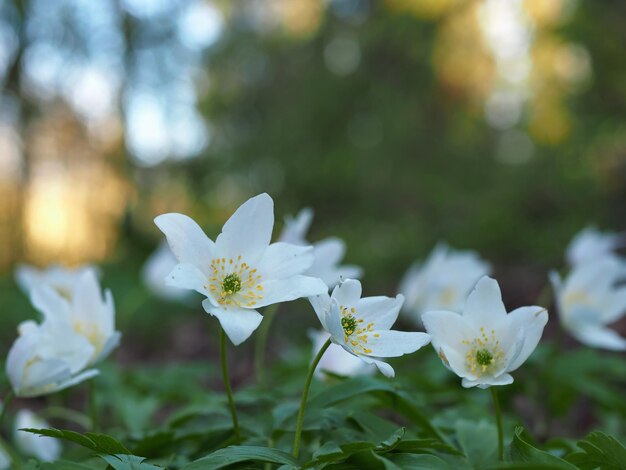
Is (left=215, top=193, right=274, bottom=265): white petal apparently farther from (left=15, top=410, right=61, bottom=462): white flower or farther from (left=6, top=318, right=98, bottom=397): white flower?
(left=15, top=410, right=61, bottom=462): white flower

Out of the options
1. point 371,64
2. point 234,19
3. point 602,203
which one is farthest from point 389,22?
point 234,19

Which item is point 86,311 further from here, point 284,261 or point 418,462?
point 418,462

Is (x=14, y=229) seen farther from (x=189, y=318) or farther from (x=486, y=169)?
(x=486, y=169)

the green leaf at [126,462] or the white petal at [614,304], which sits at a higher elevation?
the green leaf at [126,462]

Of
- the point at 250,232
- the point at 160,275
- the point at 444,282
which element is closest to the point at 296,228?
the point at 250,232

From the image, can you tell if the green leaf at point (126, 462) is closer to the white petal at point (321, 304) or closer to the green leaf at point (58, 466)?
the green leaf at point (58, 466)

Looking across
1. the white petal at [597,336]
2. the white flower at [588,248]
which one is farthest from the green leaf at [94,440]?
the white flower at [588,248]
